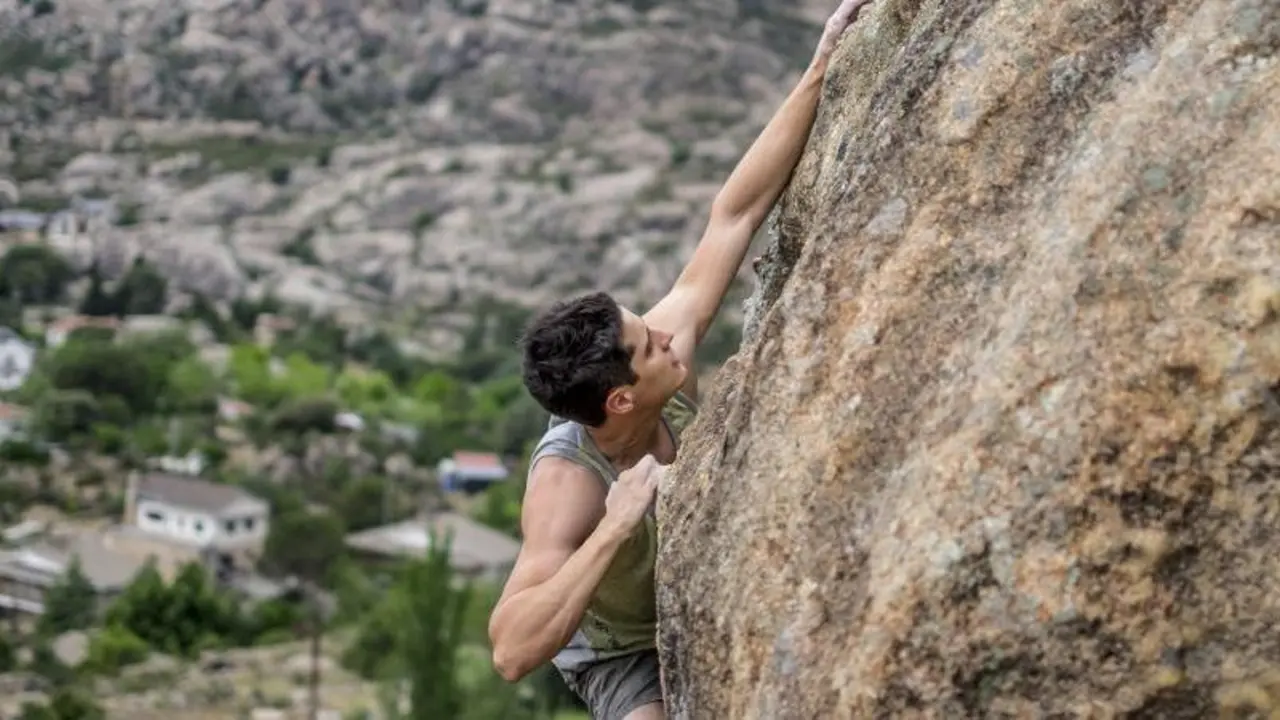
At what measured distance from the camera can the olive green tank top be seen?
4.36 metres

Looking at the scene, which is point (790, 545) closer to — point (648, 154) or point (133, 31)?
point (648, 154)

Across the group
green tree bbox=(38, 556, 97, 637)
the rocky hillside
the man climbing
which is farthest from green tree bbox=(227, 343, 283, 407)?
the man climbing

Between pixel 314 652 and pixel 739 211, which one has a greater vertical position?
pixel 739 211

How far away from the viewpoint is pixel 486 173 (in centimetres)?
11294

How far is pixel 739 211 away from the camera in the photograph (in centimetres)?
509

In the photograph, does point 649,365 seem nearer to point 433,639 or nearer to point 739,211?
point 739,211

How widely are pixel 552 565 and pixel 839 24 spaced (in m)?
2.07

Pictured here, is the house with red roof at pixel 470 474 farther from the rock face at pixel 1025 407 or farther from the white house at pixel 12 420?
the rock face at pixel 1025 407

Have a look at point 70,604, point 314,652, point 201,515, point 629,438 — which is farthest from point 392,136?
point 629,438

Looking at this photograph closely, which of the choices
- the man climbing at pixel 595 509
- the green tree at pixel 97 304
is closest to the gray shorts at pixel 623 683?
the man climbing at pixel 595 509

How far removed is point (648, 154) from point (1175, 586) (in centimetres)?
11337

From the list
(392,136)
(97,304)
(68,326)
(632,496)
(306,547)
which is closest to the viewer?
(632,496)

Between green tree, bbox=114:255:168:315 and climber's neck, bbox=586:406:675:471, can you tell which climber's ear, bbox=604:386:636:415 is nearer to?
climber's neck, bbox=586:406:675:471

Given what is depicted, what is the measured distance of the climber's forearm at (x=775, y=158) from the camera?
16.4 feet
